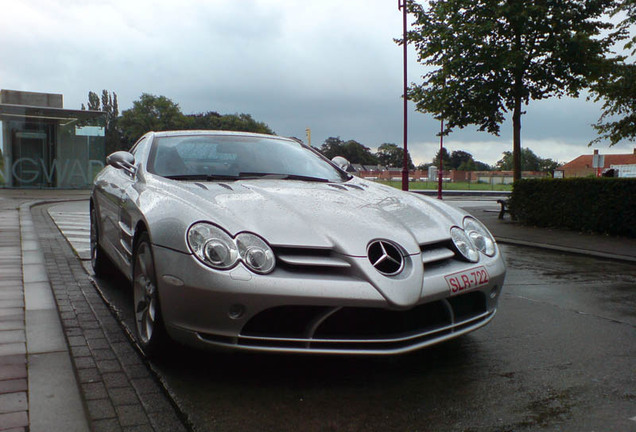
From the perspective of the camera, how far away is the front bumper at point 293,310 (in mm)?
2877

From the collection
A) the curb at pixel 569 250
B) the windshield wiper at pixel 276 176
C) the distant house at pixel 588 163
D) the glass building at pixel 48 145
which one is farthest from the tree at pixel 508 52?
the distant house at pixel 588 163

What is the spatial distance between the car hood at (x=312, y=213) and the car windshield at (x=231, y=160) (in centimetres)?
27

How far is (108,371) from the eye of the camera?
3.33 m

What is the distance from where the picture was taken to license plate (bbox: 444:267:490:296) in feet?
10.4

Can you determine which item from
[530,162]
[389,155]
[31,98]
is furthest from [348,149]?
[31,98]

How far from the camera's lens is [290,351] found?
295 cm

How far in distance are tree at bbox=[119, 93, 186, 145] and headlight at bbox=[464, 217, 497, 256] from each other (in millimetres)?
88970

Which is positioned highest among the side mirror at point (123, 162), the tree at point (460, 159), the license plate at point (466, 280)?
the tree at point (460, 159)

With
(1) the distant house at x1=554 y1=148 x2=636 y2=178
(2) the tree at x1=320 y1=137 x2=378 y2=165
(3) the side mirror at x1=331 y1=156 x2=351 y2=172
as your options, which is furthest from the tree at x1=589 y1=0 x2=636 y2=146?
(2) the tree at x1=320 y1=137 x2=378 y2=165

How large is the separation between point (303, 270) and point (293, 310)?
0.20 meters

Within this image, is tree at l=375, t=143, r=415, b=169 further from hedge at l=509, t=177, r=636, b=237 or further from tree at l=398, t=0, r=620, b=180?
hedge at l=509, t=177, r=636, b=237

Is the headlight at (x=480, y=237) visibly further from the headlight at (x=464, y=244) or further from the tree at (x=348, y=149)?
the tree at (x=348, y=149)

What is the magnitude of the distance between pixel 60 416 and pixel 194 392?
620mm

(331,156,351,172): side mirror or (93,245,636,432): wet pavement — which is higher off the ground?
(331,156,351,172): side mirror
